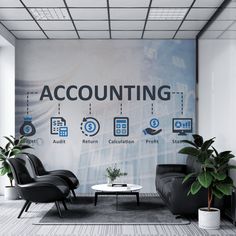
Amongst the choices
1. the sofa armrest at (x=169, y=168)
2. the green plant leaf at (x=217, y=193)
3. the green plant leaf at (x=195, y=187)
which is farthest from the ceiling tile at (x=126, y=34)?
the green plant leaf at (x=217, y=193)

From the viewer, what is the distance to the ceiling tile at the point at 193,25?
7.54 meters

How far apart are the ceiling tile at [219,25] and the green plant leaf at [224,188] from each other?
230 cm

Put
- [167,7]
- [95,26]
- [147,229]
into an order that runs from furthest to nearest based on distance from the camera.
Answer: [95,26] → [167,7] → [147,229]

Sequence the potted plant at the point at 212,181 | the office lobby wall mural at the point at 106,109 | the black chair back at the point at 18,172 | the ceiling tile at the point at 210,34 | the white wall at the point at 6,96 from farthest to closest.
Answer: the office lobby wall mural at the point at 106,109 < the white wall at the point at 6,96 < the ceiling tile at the point at 210,34 < the black chair back at the point at 18,172 < the potted plant at the point at 212,181

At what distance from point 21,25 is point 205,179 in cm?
442

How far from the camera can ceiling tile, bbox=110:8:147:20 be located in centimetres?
682

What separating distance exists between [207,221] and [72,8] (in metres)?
3.76

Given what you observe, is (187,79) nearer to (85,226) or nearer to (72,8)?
(72,8)

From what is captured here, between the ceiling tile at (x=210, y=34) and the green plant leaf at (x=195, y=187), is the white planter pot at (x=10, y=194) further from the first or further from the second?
the ceiling tile at (x=210, y=34)

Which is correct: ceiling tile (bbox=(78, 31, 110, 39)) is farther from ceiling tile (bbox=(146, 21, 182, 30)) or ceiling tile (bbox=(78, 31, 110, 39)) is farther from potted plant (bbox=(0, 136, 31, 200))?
potted plant (bbox=(0, 136, 31, 200))

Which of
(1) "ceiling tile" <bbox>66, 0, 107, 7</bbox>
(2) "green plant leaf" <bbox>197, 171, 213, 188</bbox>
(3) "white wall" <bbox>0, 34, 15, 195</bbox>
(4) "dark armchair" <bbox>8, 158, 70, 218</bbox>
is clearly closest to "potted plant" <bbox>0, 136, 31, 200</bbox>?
(3) "white wall" <bbox>0, 34, 15, 195</bbox>

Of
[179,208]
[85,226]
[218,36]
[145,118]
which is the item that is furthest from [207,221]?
[145,118]

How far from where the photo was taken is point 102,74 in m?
8.75

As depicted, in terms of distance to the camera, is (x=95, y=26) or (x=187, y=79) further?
(x=187, y=79)
